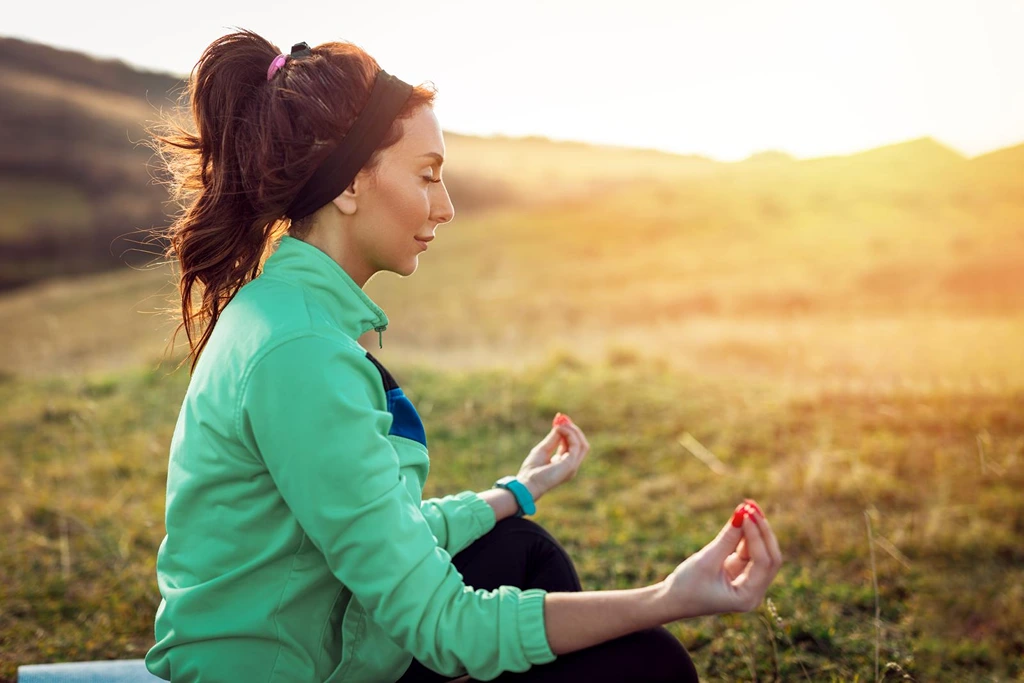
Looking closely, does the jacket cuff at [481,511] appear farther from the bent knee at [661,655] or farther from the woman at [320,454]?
the bent knee at [661,655]

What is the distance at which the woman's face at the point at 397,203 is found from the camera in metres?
1.66

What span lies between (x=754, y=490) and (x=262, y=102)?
3778mm

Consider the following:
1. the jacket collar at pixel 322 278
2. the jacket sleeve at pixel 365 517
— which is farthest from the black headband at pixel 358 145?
the jacket sleeve at pixel 365 517

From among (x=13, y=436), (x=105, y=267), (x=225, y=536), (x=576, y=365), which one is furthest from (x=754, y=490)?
(x=105, y=267)

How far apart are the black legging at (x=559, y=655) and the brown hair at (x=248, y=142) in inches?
34.7

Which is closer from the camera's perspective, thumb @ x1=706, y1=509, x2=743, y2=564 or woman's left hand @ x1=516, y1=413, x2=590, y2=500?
thumb @ x1=706, y1=509, x2=743, y2=564

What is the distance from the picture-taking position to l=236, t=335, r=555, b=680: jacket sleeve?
1315 mm

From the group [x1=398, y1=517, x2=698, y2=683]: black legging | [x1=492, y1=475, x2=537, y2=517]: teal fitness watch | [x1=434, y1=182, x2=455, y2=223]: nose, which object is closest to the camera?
[x1=398, y1=517, x2=698, y2=683]: black legging

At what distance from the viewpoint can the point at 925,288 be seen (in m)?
13.4

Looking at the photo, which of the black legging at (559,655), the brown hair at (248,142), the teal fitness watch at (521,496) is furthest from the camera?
the teal fitness watch at (521,496)

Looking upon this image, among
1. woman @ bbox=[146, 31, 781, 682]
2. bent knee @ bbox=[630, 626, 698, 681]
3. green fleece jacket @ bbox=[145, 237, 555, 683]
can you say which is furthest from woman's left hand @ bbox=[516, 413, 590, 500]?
bent knee @ bbox=[630, 626, 698, 681]

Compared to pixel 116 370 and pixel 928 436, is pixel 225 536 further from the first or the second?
pixel 116 370

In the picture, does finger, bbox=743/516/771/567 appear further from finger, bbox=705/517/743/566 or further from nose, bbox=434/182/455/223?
nose, bbox=434/182/455/223

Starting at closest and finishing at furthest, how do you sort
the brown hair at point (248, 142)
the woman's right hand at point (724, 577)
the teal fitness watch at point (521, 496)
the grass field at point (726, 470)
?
1. the woman's right hand at point (724, 577)
2. the brown hair at point (248, 142)
3. the teal fitness watch at point (521, 496)
4. the grass field at point (726, 470)
